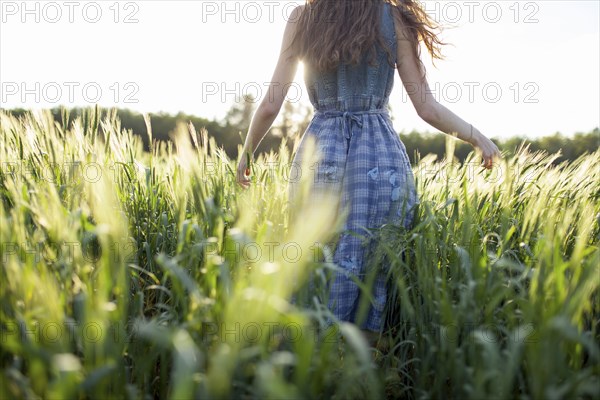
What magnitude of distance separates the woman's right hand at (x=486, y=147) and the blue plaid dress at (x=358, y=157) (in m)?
0.29

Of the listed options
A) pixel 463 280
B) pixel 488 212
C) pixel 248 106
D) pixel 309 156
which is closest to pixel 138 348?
pixel 309 156

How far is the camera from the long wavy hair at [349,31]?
1.96 metres

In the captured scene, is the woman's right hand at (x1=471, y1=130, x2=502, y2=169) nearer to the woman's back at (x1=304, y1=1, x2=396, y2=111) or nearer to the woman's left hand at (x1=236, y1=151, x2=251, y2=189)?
the woman's back at (x1=304, y1=1, x2=396, y2=111)

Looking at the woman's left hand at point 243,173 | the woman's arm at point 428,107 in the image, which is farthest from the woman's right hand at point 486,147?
the woman's left hand at point 243,173

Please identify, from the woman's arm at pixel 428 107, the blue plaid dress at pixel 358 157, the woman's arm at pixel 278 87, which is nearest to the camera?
the blue plaid dress at pixel 358 157

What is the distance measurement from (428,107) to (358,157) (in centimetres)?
35

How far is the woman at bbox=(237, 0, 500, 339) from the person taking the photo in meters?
1.95

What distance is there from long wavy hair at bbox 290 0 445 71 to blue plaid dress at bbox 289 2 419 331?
0.16 feet

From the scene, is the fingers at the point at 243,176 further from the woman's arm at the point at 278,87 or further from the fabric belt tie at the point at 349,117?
the fabric belt tie at the point at 349,117

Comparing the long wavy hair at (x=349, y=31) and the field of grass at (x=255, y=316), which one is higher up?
the long wavy hair at (x=349, y=31)

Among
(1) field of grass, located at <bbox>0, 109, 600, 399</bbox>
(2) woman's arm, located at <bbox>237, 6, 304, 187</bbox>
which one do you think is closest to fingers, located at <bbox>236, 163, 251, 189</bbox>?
(2) woman's arm, located at <bbox>237, 6, 304, 187</bbox>

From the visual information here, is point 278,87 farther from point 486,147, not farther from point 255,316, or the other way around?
point 255,316

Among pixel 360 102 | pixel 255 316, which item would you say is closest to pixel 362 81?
pixel 360 102

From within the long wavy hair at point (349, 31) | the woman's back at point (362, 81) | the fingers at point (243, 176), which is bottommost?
the fingers at point (243, 176)
